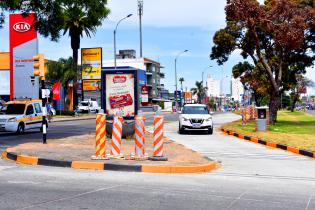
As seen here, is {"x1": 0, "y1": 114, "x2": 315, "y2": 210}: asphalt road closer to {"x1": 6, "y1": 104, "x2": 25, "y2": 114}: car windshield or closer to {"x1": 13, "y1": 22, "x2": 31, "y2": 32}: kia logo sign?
{"x1": 6, "y1": 104, "x2": 25, "y2": 114}: car windshield

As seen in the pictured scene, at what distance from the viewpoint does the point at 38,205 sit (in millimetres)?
6883

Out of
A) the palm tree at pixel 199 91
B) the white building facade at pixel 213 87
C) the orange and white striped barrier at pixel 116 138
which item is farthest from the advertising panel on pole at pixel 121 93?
the white building facade at pixel 213 87

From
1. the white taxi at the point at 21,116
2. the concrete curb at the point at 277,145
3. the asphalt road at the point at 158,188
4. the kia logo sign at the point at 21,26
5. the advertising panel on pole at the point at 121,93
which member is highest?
the kia logo sign at the point at 21,26

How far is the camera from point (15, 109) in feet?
81.0

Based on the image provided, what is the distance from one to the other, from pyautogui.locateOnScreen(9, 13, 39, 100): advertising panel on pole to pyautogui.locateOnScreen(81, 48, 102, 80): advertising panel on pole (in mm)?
19339

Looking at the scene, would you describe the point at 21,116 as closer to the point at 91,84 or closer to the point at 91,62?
the point at 91,62

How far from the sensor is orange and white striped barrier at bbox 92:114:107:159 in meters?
12.5

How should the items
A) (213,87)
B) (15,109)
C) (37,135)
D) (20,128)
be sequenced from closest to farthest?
(37,135), (20,128), (15,109), (213,87)

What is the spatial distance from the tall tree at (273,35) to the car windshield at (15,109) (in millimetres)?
14968

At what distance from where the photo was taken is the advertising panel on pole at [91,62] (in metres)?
68.1

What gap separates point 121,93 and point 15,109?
7569 millimetres

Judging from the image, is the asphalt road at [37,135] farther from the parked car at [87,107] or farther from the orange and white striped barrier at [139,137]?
the parked car at [87,107]

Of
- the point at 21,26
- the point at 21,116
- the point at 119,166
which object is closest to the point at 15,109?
the point at 21,116

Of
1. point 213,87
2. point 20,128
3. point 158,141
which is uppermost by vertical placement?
point 213,87
